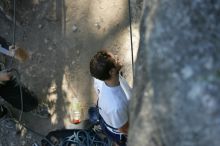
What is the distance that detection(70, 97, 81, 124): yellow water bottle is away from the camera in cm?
522

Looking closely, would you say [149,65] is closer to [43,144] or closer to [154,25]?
[154,25]

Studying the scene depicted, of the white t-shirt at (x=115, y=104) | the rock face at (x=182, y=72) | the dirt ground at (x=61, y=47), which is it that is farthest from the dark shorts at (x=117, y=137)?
the rock face at (x=182, y=72)

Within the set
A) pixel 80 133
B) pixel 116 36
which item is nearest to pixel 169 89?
pixel 80 133

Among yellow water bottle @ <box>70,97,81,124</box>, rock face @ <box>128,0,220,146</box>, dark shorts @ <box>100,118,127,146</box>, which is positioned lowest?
yellow water bottle @ <box>70,97,81,124</box>

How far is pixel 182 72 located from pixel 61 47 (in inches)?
148

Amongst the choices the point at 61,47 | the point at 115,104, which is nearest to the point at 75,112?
the point at 61,47

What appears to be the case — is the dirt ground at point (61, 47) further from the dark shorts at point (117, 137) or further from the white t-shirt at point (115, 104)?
the white t-shirt at point (115, 104)

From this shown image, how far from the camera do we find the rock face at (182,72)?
6.52 feet

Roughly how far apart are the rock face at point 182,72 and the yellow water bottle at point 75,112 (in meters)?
3.03

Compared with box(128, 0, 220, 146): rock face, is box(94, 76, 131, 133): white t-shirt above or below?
below

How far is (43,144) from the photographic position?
4742 millimetres

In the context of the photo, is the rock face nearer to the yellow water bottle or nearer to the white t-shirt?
the white t-shirt

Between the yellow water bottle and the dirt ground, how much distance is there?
0.15 feet

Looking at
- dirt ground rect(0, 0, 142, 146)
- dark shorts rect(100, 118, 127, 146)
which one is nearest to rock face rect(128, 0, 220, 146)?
dark shorts rect(100, 118, 127, 146)
